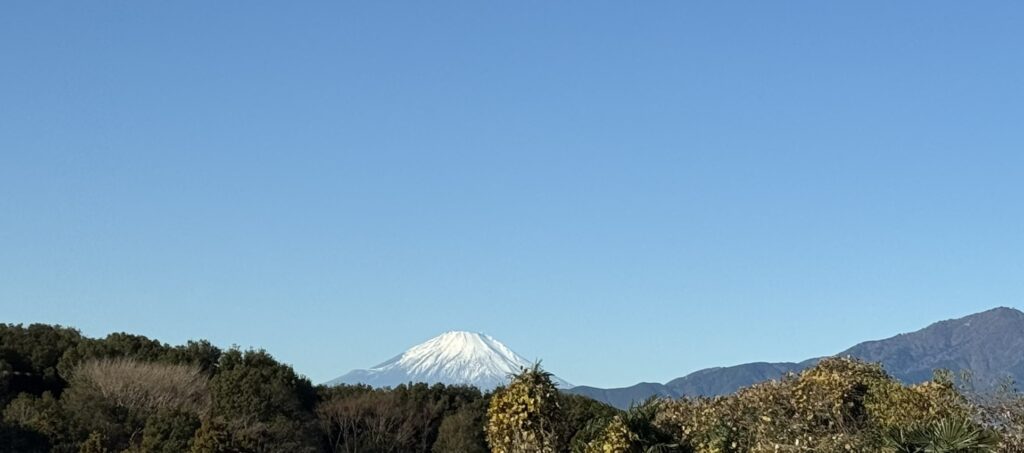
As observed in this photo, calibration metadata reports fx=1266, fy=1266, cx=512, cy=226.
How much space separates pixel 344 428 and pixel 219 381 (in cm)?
1022

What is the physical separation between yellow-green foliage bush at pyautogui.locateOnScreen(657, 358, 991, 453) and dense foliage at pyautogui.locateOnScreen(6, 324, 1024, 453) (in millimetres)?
70

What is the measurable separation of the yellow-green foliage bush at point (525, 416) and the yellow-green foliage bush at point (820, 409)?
752 centimetres

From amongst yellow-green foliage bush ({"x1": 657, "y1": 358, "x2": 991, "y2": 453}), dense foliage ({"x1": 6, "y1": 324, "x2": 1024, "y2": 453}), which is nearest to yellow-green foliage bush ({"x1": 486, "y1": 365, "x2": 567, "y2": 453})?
dense foliage ({"x1": 6, "y1": 324, "x2": 1024, "y2": 453})

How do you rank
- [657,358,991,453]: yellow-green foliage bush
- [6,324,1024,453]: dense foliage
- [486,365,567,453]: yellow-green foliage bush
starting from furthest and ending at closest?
[657,358,991,453]: yellow-green foliage bush < [6,324,1024,453]: dense foliage < [486,365,567,453]: yellow-green foliage bush

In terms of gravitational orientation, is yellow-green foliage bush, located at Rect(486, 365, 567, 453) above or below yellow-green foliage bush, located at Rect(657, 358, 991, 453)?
below

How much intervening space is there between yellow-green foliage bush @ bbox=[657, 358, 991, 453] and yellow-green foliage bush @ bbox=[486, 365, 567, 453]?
24.7ft

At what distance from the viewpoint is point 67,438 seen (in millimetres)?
66562

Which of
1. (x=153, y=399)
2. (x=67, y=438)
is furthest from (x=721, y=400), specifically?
(x=153, y=399)

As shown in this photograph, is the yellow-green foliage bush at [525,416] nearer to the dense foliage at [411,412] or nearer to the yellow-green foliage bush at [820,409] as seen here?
the dense foliage at [411,412]

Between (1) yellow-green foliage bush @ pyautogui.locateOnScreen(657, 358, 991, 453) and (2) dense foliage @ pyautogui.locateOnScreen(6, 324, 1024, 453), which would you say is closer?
(2) dense foliage @ pyautogui.locateOnScreen(6, 324, 1024, 453)

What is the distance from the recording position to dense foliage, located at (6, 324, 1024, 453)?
27969 millimetres

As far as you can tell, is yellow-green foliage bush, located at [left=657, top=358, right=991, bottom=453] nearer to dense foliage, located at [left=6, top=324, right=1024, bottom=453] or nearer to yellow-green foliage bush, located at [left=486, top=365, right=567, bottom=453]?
dense foliage, located at [left=6, top=324, right=1024, bottom=453]

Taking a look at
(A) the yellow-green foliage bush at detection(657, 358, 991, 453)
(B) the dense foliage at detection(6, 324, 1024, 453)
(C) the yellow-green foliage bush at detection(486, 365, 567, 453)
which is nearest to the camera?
(C) the yellow-green foliage bush at detection(486, 365, 567, 453)

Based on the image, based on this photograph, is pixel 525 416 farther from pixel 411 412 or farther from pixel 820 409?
pixel 411 412
